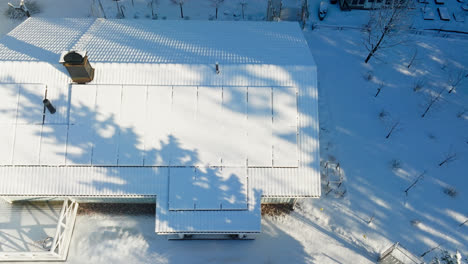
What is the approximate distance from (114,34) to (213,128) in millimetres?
12880

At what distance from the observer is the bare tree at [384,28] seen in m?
30.3

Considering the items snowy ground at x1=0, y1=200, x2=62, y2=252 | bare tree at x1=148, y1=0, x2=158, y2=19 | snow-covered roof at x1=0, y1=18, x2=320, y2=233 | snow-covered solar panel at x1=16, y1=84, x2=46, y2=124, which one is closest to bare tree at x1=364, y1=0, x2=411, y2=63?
snow-covered roof at x1=0, y1=18, x2=320, y2=233

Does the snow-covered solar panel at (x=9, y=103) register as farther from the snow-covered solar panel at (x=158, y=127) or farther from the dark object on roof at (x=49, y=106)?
the snow-covered solar panel at (x=158, y=127)

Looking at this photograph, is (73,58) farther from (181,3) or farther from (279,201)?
(279,201)

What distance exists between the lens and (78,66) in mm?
20484

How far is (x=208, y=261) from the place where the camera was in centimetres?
2303

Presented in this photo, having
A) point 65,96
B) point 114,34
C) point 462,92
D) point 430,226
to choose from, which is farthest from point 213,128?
point 462,92

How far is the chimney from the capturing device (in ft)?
66.0

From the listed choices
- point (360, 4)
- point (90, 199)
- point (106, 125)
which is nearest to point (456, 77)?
point (360, 4)

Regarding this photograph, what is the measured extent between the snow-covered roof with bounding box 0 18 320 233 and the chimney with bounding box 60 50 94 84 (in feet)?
2.36

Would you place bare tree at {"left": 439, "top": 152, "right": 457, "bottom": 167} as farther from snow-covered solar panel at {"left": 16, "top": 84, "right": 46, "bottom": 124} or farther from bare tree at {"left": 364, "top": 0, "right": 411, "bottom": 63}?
snow-covered solar panel at {"left": 16, "top": 84, "right": 46, "bottom": 124}

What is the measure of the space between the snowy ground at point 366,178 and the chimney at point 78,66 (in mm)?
11125

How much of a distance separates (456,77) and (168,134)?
99.5 ft

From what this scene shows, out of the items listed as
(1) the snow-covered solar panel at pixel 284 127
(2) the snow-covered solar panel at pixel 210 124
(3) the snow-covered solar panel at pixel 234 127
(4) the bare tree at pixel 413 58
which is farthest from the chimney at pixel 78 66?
(4) the bare tree at pixel 413 58
